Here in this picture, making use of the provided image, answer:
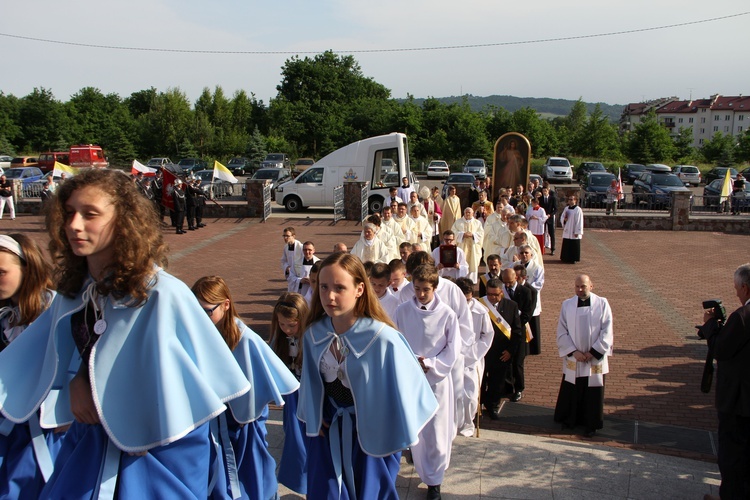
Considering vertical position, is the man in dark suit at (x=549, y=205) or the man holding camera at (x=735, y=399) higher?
the man in dark suit at (x=549, y=205)

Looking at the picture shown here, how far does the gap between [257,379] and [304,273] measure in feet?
A: 20.6

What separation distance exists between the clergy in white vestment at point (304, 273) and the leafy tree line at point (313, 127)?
1616 inches

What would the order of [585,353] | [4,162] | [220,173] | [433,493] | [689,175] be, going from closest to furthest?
[433,493]
[585,353]
[220,173]
[689,175]
[4,162]

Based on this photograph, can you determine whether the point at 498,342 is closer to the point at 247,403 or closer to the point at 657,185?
the point at 247,403

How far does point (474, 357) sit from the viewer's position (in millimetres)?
6012

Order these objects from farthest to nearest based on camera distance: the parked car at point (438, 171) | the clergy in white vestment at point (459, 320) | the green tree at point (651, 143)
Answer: the green tree at point (651, 143) → the parked car at point (438, 171) → the clergy in white vestment at point (459, 320)

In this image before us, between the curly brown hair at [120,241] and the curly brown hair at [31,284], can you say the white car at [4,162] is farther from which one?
the curly brown hair at [120,241]

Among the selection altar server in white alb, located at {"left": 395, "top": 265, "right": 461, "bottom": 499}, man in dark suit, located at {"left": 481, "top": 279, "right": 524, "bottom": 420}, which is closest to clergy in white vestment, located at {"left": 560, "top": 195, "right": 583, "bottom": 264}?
man in dark suit, located at {"left": 481, "top": 279, "right": 524, "bottom": 420}

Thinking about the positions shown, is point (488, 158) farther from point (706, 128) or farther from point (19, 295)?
point (706, 128)

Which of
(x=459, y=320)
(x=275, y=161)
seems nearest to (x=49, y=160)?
(x=275, y=161)

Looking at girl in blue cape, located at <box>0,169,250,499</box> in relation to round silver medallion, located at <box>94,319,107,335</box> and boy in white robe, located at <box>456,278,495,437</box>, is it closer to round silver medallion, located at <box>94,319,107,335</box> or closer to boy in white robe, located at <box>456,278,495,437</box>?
round silver medallion, located at <box>94,319,107,335</box>

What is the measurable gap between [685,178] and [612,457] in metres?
42.6

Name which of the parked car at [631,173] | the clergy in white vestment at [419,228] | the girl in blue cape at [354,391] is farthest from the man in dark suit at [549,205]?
the parked car at [631,173]

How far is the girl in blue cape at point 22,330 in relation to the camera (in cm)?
305
